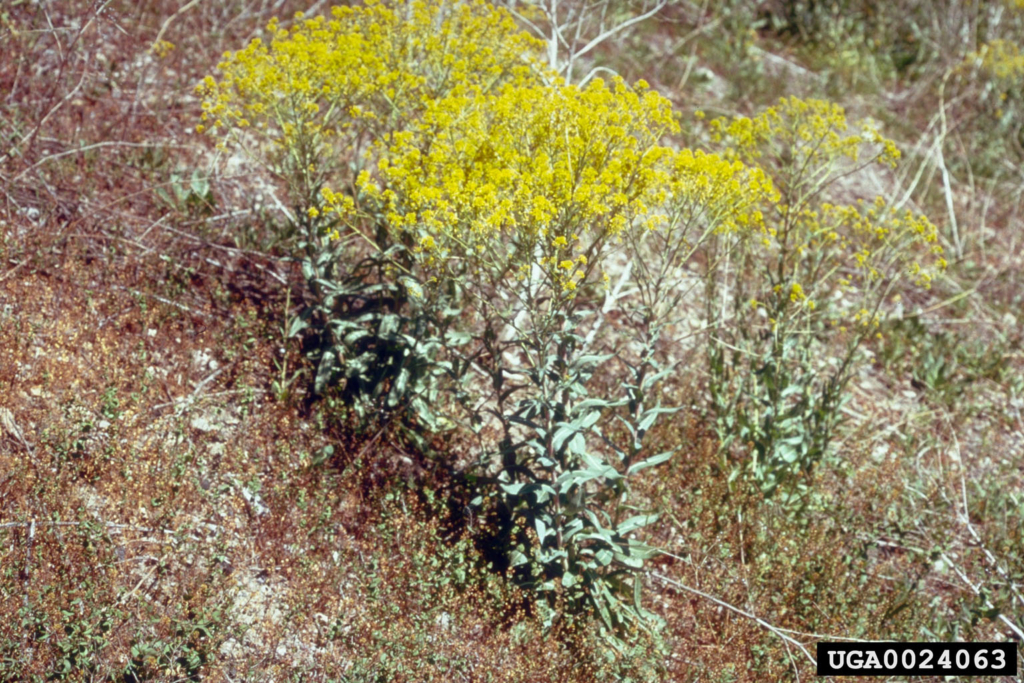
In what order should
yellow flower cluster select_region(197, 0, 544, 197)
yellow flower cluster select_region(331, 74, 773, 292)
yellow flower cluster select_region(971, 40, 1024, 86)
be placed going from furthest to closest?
yellow flower cluster select_region(971, 40, 1024, 86), yellow flower cluster select_region(197, 0, 544, 197), yellow flower cluster select_region(331, 74, 773, 292)

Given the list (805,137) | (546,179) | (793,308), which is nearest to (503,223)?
(546,179)

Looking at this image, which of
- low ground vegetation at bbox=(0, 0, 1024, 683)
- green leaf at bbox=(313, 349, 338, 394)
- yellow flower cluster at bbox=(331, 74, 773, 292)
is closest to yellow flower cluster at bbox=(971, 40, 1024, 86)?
low ground vegetation at bbox=(0, 0, 1024, 683)

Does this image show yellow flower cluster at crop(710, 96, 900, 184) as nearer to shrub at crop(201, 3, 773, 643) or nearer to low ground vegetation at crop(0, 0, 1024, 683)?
low ground vegetation at crop(0, 0, 1024, 683)

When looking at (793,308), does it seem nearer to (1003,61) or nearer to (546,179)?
(546,179)

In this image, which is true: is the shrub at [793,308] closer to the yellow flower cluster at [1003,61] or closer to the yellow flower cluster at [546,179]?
the yellow flower cluster at [546,179]

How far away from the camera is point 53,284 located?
13.5 ft

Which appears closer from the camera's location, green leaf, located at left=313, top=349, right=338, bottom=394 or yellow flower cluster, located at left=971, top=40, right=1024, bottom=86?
green leaf, located at left=313, top=349, right=338, bottom=394

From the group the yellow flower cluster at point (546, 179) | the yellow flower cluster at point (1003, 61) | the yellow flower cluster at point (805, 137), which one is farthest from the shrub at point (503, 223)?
the yellow flower cluster at point (1003, 61)

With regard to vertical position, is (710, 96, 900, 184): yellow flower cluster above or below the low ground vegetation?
above

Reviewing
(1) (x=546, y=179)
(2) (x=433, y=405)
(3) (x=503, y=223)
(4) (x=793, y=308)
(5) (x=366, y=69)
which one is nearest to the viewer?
(1) (x=546, y=179)

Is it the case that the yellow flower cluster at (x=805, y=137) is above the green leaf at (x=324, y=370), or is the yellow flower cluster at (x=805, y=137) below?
above

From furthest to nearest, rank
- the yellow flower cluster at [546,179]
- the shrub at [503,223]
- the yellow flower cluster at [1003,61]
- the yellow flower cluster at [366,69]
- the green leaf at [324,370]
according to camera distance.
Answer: the yellow flower cluster at [1003,61]
the green leaf at [324,370]
the yellow flower cluster at [366,69]
the shrub at [503,223]
the yellow flower cluster at [546,179]

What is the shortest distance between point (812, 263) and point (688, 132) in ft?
9.65

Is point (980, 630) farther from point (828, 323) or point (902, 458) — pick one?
point (828, 323)
